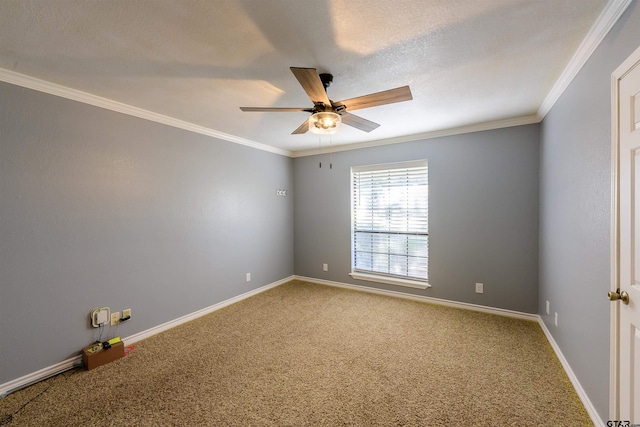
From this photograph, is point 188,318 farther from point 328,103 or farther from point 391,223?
point 391,223

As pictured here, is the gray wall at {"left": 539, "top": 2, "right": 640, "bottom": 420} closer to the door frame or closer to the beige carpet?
the door frame

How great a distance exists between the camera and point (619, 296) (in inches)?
51.9

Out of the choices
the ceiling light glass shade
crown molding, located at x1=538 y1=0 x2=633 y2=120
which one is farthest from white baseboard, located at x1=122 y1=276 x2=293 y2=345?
crown molding, located at x1=538 y1=0 x2=633 y2=120

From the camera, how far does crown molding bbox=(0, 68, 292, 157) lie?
1.98 metres

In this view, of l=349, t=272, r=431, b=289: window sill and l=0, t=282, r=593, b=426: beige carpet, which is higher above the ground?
l=349, t=272, r=431, b=289: window sill

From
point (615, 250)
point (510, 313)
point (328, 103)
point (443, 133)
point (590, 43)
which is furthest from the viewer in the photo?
point (443, 133)

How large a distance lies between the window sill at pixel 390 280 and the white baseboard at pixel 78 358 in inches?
62.4

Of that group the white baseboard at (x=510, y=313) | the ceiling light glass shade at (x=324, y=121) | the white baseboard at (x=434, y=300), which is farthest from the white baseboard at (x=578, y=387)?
the ceiling light glass shade at (x=324, y=121)

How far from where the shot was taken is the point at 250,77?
80.4 inches

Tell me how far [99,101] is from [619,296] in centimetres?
409

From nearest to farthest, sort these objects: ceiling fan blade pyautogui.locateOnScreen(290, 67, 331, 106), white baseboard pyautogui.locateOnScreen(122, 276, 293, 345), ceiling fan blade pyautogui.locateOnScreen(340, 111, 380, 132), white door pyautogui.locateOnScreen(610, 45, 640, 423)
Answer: white door pyautogui.locateOnScreen(610, 45, 640, 423) → ceiling fan blade pyautogui.locateOnScreen(290, 67, 331, 106) → ceiling fan blade pyautogui.locateOnScreen(340, 111, 380, 132) → white baseboard pyautogui.locateOnScreen(122, 276, 293, 345)

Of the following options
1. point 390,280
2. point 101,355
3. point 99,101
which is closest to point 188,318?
point 101,355

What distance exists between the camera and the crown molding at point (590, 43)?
132 centimetres

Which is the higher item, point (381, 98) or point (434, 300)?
point (381, 98)
